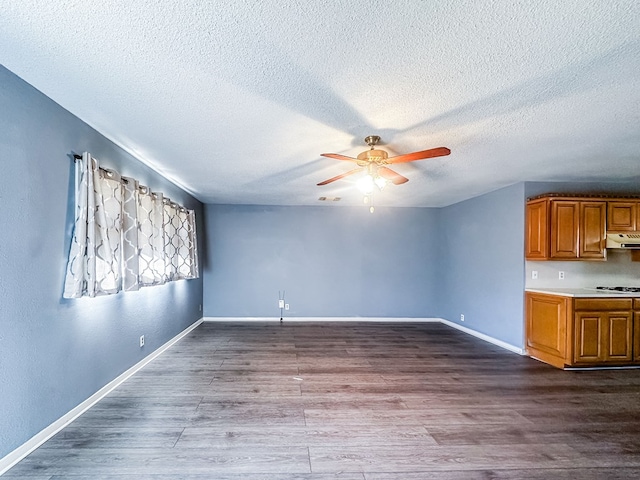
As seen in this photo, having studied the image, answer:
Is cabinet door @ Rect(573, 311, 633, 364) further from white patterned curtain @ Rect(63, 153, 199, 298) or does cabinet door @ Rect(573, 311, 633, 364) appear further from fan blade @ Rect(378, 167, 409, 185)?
white patterned curtain @ Rect(63, 153, 199, 298)

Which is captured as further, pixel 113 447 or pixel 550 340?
pixel 550 340

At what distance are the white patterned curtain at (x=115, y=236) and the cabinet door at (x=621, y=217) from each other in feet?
17.9

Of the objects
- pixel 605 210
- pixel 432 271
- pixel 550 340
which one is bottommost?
pixel 550 340

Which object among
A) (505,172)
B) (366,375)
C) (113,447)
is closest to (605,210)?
(505,172)

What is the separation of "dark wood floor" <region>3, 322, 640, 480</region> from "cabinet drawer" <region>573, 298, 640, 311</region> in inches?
28.2

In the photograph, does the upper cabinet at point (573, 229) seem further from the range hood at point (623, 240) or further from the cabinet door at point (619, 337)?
the cabinet door at point (619, 337)

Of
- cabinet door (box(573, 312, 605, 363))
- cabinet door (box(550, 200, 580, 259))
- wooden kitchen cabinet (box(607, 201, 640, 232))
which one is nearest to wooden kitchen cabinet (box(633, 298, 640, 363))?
cabinet door (box(573, 312, 605, 363))

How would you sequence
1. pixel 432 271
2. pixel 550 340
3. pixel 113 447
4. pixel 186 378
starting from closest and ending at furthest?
pixel 113 447 → pixel 186 378 → pixel 550 340 → pixel 432 271

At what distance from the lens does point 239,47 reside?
5.23 ft

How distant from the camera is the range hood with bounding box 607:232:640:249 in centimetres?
383

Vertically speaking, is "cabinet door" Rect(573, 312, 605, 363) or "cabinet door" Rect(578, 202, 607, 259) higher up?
"cabinet door" Rect(578, 202, 607, 259)

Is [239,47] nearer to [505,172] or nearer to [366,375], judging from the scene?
[366,375]

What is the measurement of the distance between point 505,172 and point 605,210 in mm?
1398

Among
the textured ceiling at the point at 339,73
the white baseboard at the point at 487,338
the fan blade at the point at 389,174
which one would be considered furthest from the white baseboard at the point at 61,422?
the white baseboard at the point at 487,338
